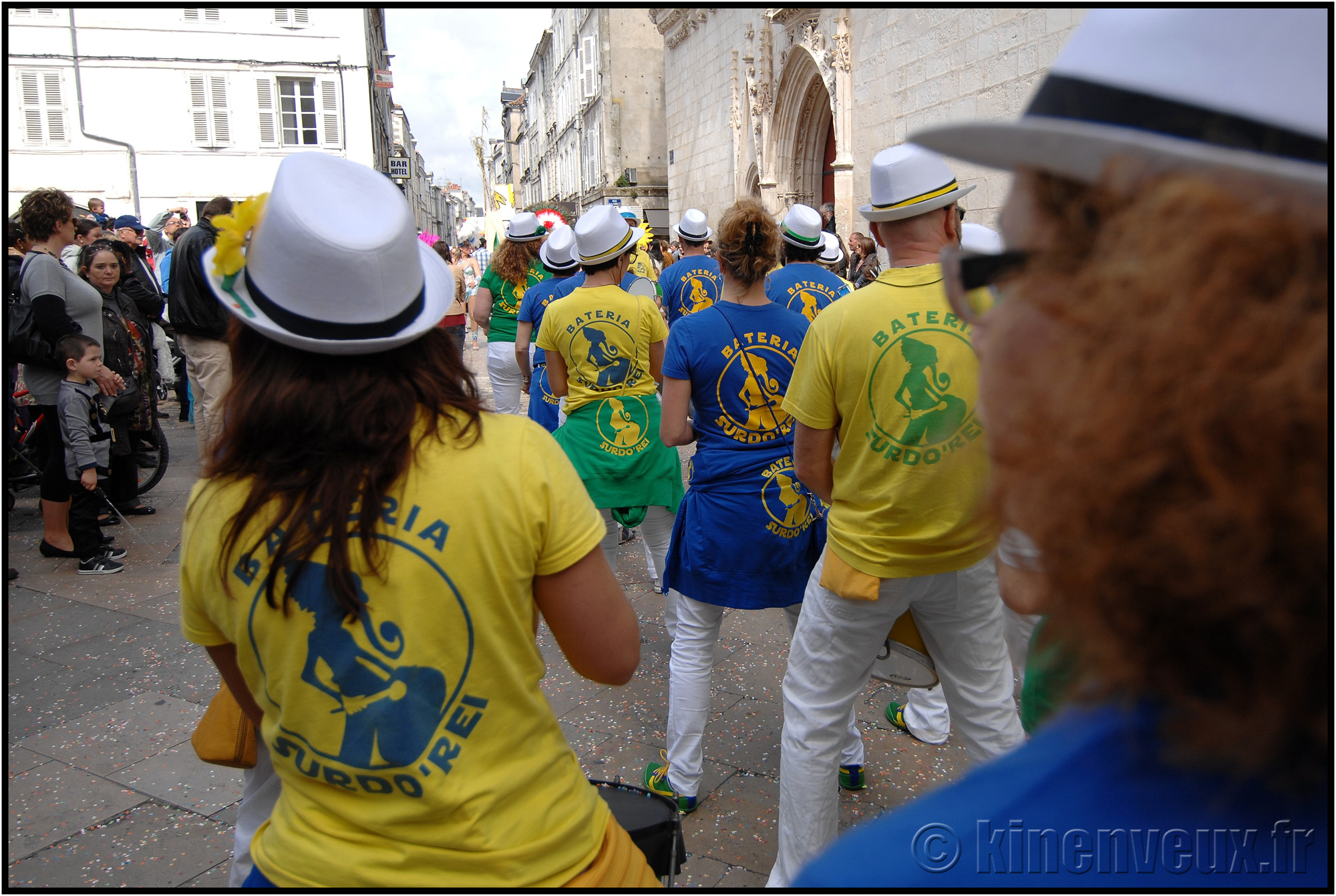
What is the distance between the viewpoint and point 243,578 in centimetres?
121

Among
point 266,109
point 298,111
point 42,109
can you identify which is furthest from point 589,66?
point 42,109

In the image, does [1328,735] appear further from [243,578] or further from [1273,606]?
[243,578]

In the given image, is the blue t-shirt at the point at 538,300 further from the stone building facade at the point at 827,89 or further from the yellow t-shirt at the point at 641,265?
the stone building facade at the point at 827,89

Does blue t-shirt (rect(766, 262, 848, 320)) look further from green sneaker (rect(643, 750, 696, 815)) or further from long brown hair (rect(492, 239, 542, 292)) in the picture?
green sneaker (rect(643, 750, 696, 815))

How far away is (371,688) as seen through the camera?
3.95 ft

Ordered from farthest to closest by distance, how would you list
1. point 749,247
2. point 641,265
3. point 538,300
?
point 641,265 < point 538,300 < point 749,247

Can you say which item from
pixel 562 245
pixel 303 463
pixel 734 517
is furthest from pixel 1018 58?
pixel 303 463

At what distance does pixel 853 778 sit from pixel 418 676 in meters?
2.19

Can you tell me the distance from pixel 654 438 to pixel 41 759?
270 cm

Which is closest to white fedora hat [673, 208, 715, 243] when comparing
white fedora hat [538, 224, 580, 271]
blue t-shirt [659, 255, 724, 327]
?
blue t-shirt [659, 255, 724, 327]

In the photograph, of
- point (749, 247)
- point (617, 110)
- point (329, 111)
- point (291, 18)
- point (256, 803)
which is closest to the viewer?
point (256, 803)

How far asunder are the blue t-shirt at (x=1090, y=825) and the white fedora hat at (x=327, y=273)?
98cm

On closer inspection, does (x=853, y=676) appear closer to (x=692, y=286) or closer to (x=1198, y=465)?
(x=1198, y=465)

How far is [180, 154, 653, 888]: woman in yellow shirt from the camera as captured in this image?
1191 millimetres
